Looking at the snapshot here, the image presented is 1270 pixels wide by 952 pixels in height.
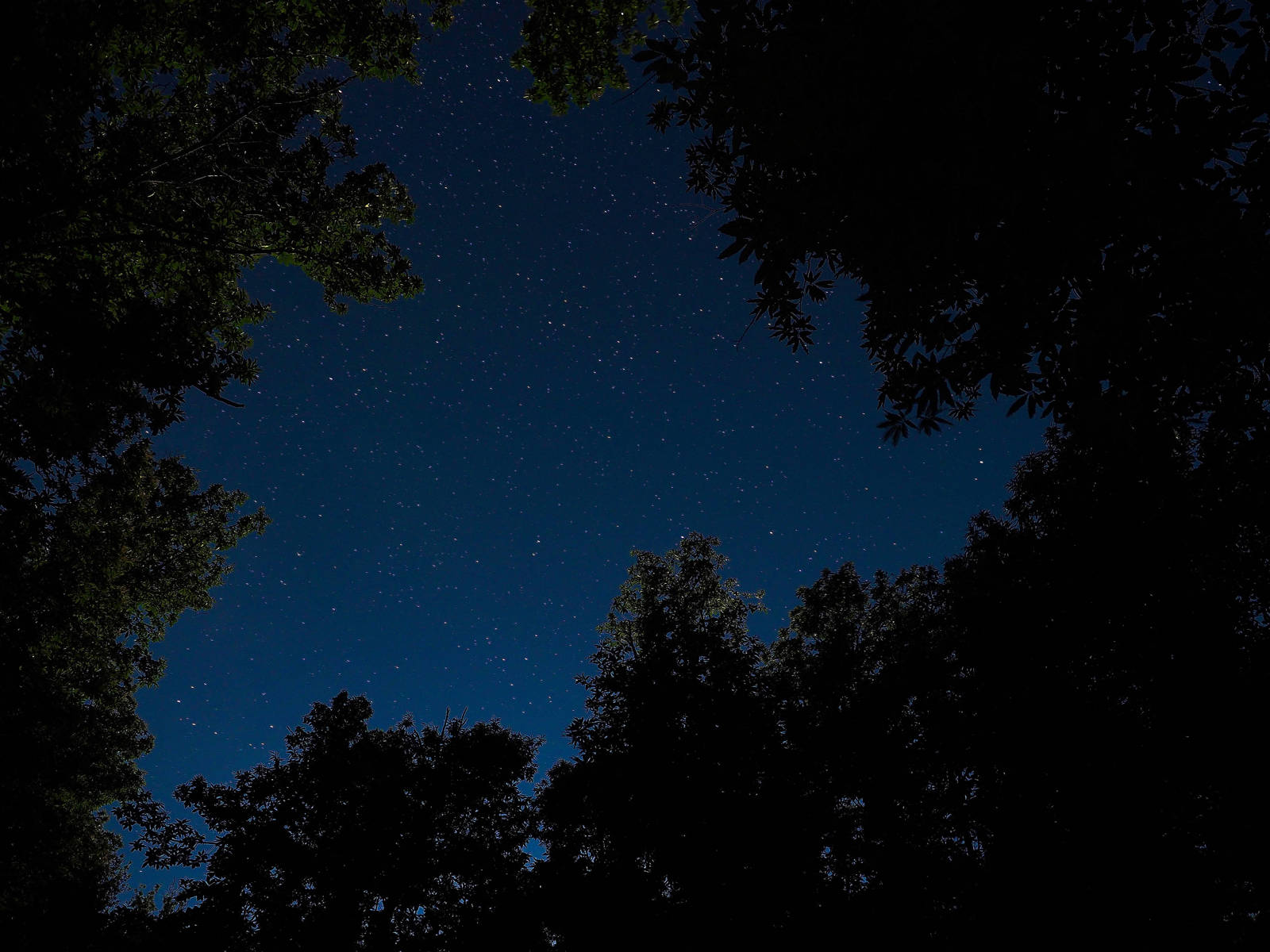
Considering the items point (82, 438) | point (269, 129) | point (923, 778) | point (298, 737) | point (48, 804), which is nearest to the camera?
point (82, 438)

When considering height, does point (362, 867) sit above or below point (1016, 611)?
below

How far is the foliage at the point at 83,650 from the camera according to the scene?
1105 cm

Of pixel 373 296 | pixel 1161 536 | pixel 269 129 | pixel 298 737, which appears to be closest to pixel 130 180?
pixel 269 129

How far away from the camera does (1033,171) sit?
3.96 metres

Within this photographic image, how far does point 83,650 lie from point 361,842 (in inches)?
374

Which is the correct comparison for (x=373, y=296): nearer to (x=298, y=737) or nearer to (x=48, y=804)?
(x=298, y=737)

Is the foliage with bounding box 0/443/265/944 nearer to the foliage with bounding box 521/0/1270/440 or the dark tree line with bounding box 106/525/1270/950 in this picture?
the dark tree line with bounding box 106/525/1270/950

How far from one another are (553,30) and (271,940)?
76.3 ft

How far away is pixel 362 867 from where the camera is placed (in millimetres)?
16000

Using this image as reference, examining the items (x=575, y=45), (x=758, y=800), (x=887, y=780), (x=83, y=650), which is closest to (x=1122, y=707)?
(x=887, y=780)

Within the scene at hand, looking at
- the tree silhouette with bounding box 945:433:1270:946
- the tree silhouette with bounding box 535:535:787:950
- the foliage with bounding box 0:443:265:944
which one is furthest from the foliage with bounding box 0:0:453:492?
the tree silhouette with bounding box 945:433:1270:946

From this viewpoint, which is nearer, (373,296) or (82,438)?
(82,438)

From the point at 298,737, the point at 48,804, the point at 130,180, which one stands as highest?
the point at 130,180

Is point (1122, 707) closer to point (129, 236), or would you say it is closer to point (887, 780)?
point (887, 780)
